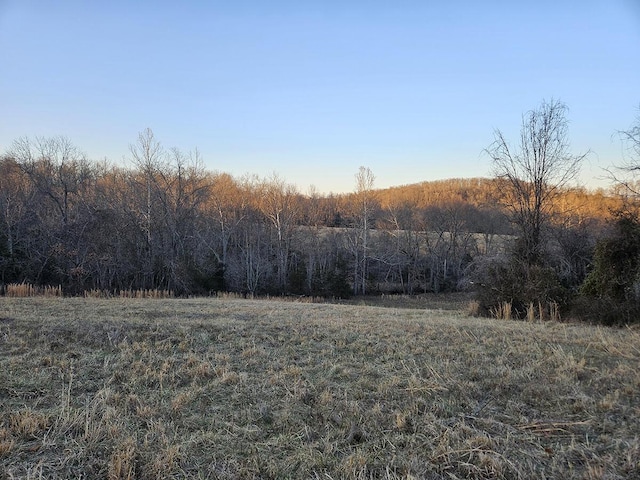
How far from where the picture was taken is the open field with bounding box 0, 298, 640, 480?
3.18 meters

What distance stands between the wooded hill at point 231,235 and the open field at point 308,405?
10501 mm

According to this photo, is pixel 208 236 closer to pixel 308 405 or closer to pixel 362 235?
pixel 362 235

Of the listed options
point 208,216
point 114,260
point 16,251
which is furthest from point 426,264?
point 16,251

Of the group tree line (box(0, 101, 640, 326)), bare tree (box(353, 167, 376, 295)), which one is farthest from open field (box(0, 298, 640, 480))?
bare tree (box(353, 167, 376, 295))

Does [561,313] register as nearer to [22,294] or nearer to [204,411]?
[204,411]

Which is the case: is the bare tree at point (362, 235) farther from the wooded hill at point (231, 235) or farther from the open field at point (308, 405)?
the open field at point (308, 405)

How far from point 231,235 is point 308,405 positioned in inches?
1788

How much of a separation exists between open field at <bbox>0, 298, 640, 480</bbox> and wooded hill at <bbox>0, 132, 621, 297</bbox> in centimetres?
1050

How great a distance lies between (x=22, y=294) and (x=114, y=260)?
1137 centimetres

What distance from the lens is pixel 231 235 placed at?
4841 centimetres

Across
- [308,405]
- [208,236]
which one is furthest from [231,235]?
[308,405]

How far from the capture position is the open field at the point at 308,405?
10.4 feet

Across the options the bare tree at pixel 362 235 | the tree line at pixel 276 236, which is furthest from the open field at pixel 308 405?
the bare tree at pixel 362 235

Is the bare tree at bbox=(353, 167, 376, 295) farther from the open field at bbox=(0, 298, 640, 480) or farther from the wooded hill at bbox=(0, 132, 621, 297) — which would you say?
the open field at bbox=(0, 298, 640, 480)
